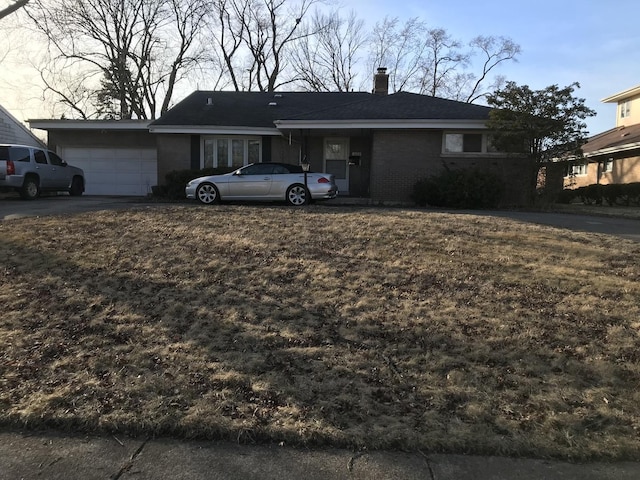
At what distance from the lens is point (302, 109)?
20688 millimetres

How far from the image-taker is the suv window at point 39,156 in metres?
17.0

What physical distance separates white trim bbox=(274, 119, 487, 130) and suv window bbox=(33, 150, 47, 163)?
318 inches

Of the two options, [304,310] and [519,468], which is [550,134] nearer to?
[304,310]

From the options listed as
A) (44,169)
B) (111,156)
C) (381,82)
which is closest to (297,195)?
(44,169)

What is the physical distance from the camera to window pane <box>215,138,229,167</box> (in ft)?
61.9

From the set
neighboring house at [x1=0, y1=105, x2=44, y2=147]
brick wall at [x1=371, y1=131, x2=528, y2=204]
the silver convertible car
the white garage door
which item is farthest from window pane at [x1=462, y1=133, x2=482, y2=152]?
neighboring house at [x1=0, y1=105, x2=44, y2=147]

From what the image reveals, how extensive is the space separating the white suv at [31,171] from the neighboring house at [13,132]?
9.79 metres

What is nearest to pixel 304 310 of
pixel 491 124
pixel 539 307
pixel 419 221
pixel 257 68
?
pixel 539 307

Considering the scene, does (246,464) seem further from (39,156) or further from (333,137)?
(39,156)

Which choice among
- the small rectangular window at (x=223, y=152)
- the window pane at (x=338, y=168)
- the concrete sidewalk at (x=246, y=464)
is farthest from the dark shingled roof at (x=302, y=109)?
the concrete sidewalk at (x=246, y=464)

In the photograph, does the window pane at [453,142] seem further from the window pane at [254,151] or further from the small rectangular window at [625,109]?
the small rectangular window at [625,109]

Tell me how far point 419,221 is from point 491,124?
680 cm

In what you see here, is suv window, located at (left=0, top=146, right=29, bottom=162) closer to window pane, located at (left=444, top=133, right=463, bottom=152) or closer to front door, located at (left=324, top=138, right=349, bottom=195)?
front door, located at (left=324, top=138, right=349, bottom=195)

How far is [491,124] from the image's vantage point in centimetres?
1519
